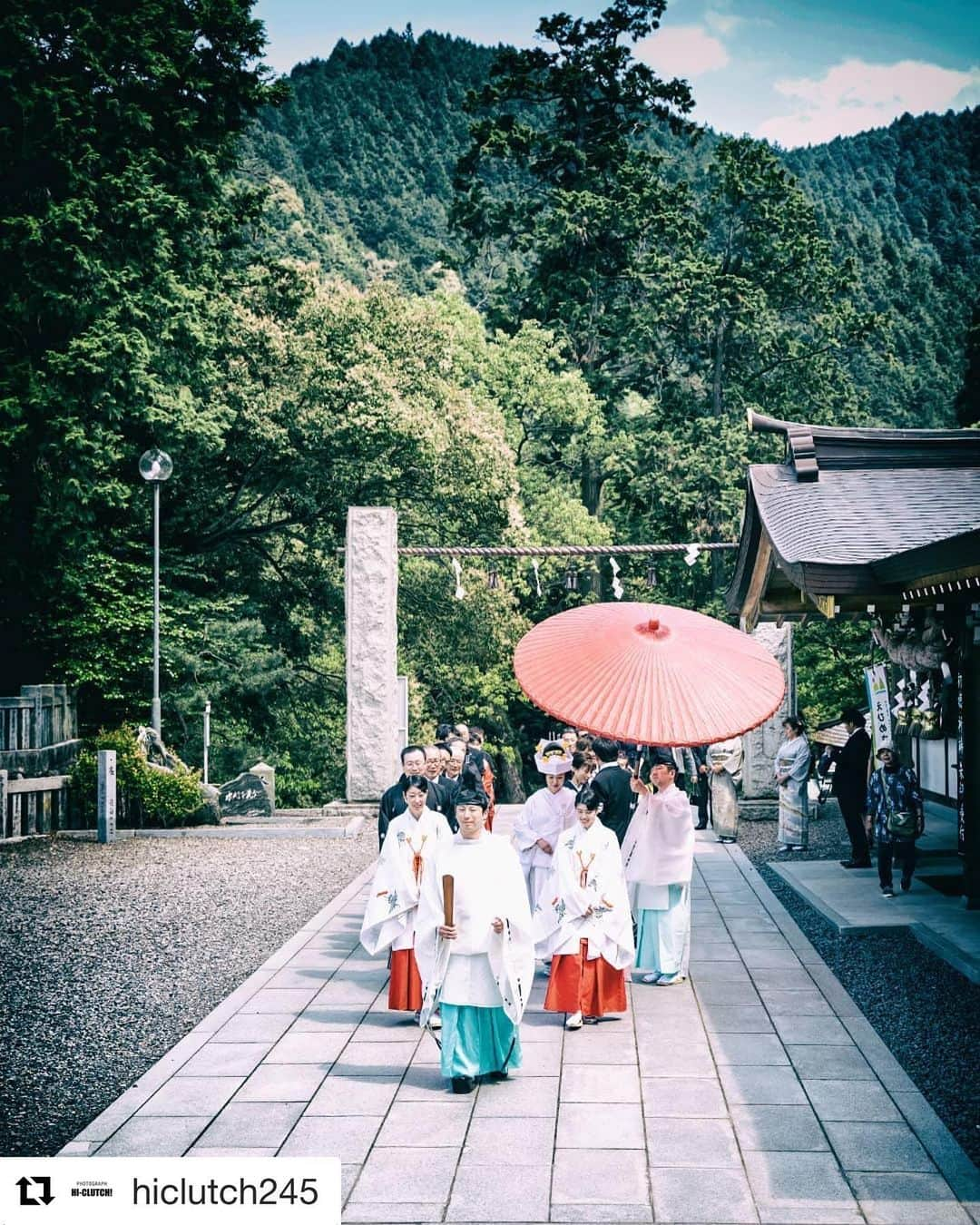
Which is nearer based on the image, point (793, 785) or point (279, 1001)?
point (279, 1001)

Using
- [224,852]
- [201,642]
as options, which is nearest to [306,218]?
[201,642]

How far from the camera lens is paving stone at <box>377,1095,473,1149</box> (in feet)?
17.5

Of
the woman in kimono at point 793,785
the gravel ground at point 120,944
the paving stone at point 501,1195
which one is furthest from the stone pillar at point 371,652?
the paving stone at point 501,1195

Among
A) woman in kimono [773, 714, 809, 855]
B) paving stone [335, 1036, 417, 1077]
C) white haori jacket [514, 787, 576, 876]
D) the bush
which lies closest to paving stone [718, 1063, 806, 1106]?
paving stone [335, 1036, 417, 1077]

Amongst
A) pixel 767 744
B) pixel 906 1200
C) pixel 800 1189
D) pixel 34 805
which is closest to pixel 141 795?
pixel 34 805

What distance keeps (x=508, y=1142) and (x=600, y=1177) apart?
0.54 metres

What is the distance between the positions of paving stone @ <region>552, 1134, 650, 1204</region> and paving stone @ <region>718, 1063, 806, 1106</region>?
0.97 meters

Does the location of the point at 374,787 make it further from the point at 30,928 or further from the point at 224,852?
the point at 30,928

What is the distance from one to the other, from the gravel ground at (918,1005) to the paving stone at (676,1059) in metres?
1.08

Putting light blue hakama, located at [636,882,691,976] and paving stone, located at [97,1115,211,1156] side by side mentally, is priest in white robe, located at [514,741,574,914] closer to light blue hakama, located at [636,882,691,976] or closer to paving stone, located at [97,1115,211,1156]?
light blue hakama, located at [636,882,691,976]

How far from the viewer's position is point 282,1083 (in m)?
6.21

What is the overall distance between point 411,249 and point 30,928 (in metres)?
49.8

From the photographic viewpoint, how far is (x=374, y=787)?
18.8 m

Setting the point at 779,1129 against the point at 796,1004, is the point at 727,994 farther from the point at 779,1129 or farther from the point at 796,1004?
the point at 779,1129
